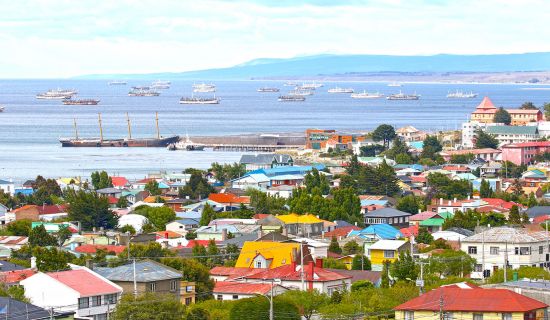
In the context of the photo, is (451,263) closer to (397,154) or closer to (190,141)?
(397,154)

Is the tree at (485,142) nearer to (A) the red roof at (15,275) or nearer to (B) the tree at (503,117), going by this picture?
(B) the tree at (503,117)

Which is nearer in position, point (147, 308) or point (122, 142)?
point (147, 308)

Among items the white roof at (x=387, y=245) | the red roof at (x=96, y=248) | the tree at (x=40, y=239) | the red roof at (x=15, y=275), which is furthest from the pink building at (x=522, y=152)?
the red roof at (x=15, y=275)

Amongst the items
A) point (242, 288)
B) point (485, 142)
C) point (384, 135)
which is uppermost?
point (242, 288)

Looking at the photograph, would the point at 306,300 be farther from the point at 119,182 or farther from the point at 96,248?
the point at 119,182

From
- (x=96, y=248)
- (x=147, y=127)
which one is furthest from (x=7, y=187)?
(x=147, y=127)

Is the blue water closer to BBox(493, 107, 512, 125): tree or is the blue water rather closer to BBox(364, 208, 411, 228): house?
BBox(493, 107, 512, 125): tree
